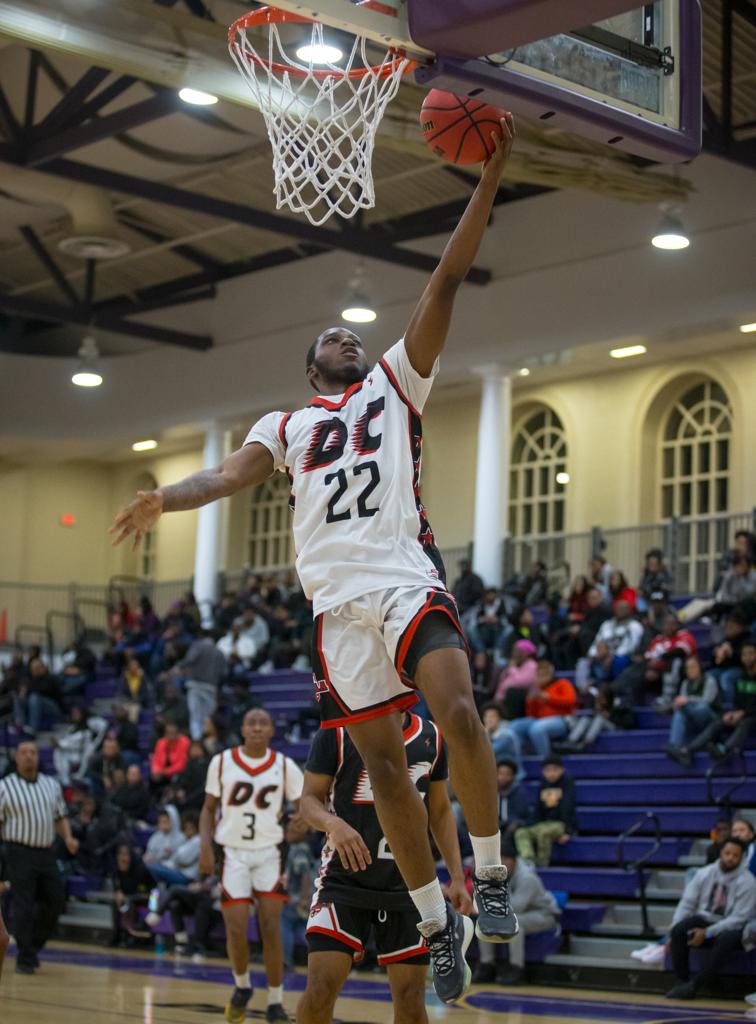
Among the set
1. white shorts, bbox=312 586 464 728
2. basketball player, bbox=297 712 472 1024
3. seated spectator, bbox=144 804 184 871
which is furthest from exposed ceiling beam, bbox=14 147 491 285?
white shorts, bbox=312 586 464 728

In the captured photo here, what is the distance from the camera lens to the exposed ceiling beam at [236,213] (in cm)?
1989

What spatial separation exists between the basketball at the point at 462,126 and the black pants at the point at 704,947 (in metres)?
8.72

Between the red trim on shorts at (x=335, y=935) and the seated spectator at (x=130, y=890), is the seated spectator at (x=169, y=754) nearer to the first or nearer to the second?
the seated spectator at (x=130, y=890)

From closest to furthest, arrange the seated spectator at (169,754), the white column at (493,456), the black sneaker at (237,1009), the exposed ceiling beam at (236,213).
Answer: the black sneaker at (237,1009)
the exposed ceiling beam at (236,213)
the seated spectator at (169,754)
the white column at (493,456)

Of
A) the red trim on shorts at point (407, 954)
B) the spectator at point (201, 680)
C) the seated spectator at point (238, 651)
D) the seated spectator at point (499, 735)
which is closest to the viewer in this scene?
the red trim on shorts at point (407, 954)

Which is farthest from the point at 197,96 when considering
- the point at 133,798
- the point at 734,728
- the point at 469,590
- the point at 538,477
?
the point at 538,477

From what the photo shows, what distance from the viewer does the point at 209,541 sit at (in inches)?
1090

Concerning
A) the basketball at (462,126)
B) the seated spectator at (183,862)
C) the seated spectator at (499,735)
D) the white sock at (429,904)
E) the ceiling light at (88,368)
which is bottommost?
the seated spectator at (183,862)

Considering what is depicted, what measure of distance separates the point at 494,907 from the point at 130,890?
13743 mm

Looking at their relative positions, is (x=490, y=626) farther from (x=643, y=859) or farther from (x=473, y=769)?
(x=473, y=769)

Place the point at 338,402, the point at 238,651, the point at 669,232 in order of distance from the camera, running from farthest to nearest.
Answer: the point at 238,651 → the point at 669,232 → the point at 338,402

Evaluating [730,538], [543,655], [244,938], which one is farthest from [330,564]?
[730,538]

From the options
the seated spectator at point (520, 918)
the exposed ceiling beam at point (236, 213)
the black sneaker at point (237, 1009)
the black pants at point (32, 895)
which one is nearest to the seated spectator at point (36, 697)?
the exposed ceiling beam at point (236, 213)

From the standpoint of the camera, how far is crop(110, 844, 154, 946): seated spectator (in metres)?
18.1
